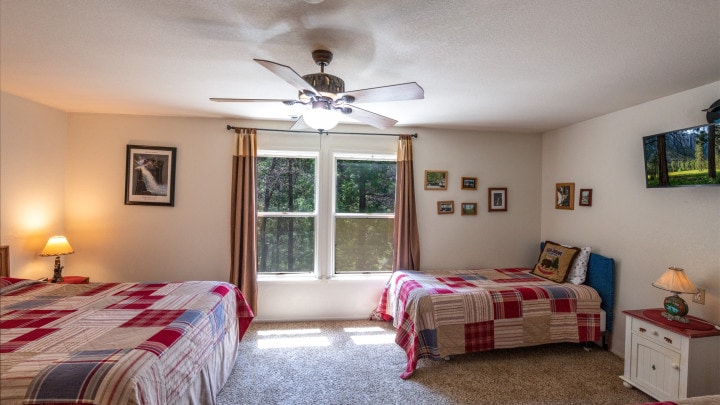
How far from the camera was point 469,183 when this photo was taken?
378 cm

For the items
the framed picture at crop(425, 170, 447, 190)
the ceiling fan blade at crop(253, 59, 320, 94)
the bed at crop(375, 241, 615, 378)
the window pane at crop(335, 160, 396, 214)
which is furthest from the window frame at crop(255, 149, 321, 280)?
the ceiling fan blade at crop(253, 59, 320, 94)

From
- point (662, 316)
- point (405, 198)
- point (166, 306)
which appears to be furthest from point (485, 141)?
point (166, 306)

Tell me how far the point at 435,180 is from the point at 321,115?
2.26 metres

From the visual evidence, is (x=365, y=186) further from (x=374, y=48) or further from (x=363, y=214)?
(x=374, y=48)

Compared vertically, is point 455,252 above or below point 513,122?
below

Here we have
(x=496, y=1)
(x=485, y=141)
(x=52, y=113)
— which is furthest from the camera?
(x=485, y=141)

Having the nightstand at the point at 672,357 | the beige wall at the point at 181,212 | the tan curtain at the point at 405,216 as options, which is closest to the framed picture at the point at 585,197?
the nightstand at the point at 672,357

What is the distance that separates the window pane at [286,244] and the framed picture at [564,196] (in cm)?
295

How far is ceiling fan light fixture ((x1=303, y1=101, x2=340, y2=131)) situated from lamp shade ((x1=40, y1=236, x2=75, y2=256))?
9.08 ft

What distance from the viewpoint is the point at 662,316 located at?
222cm

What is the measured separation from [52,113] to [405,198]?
3.71 meters

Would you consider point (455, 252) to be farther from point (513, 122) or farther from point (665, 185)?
point (665, 185)

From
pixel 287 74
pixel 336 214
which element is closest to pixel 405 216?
pixel 336 214

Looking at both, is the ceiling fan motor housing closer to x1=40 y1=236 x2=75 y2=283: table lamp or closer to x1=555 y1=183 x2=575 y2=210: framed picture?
x1=40 y1=236 x2=75 y2=283: table lamp
